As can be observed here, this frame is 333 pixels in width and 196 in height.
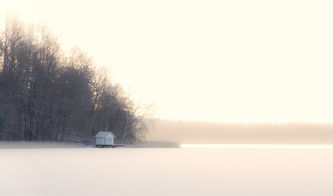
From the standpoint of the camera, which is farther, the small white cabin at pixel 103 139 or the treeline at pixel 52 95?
the small white cabin at pixel 103 139

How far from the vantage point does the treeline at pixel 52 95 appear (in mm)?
90875

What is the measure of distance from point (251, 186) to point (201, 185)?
2.77 m

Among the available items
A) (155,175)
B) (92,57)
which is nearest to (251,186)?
(155,175)

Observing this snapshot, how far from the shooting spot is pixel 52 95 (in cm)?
9619

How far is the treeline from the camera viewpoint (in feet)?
298

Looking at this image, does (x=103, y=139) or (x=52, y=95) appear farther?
(x=52, y=95)

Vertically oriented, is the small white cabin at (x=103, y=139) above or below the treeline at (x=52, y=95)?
below

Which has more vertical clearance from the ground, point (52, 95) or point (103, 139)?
point (52, 95)

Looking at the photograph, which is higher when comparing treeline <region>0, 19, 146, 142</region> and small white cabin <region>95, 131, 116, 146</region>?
treeline <region>0, 19, 146, 142</region>

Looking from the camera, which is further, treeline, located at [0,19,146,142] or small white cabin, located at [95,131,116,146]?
small white cabin, located at [95,131,116,146]

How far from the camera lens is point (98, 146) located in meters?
93.6

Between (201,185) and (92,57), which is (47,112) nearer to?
(92,57)

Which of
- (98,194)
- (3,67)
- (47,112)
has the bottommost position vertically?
(98,194)

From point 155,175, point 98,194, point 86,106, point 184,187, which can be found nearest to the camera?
point 98,194
